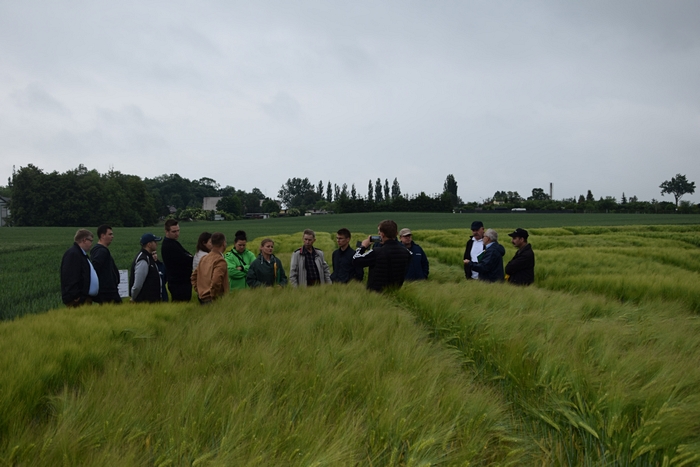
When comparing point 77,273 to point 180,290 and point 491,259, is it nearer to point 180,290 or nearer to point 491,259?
point 180,290

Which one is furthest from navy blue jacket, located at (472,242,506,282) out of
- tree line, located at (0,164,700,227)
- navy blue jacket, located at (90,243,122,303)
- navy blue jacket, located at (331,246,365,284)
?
tree line, located at (0,164,700,227)

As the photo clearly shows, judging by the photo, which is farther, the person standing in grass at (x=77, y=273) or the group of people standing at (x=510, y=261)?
the group of people standing at (x=510, y=261)

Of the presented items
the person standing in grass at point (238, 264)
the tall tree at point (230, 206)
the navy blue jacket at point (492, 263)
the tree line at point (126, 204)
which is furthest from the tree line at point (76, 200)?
the navy blue jacket at point (492, 263)

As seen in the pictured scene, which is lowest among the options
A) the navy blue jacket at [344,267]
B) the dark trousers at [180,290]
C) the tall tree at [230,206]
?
the dark trousers at [180,290]

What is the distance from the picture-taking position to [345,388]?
2.98 meters

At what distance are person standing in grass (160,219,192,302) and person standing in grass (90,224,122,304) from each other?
0.79 metres

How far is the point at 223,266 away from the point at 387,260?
250 cm

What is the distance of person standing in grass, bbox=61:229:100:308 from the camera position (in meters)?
5.93

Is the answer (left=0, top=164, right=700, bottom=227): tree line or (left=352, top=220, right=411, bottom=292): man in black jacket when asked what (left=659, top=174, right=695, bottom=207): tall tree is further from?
(left=352, top=220, right=411, bottom=292): man in black jacket

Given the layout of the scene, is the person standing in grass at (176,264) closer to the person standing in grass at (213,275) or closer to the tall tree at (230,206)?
the person standing in grass at (213,275)

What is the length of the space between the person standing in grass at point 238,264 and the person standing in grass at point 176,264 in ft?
2.65

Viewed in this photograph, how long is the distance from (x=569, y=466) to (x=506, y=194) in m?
172

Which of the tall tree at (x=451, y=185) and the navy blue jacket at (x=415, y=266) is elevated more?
the tall tree at (x=451, y=185)

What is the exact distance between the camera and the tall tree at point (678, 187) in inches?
5561
